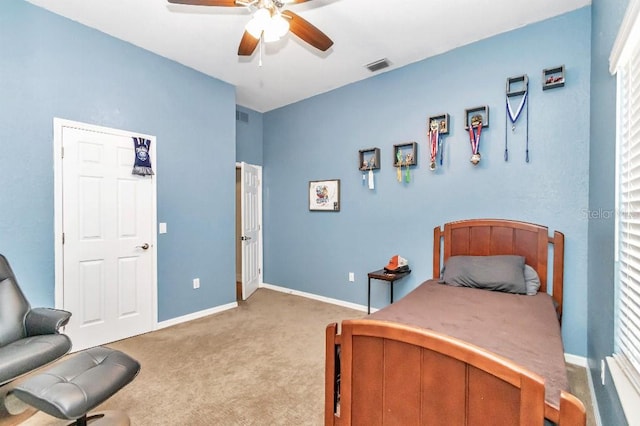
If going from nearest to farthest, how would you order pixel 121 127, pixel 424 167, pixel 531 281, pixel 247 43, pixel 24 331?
1. pixel 24 331
2. pixel 247 43
3. pixel 531 281
4. pixel 121 127
5. pixel 424 167

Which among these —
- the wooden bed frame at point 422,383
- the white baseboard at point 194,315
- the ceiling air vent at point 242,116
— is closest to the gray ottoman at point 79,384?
the wooden bed frame at point 422,383

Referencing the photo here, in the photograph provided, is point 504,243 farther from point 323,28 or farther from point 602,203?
point 323,28

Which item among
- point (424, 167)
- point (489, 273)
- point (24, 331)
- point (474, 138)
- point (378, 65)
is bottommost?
point (24, 331)

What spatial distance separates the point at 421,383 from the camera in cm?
120

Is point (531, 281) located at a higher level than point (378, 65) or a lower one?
lower

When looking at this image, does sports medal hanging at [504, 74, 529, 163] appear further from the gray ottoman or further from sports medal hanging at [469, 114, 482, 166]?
the gray ottoman

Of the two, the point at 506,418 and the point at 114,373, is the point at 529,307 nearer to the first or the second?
the point at 506,418

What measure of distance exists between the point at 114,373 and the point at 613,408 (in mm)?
2548

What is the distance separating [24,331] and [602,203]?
415 cm

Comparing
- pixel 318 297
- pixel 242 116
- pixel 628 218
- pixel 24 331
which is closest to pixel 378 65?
pixel 242 116

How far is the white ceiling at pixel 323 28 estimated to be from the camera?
2.64m

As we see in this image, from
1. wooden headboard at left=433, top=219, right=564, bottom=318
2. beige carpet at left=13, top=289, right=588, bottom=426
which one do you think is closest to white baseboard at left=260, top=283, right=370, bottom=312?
beige carpet at left=13, top=289, right=588, bottom=426

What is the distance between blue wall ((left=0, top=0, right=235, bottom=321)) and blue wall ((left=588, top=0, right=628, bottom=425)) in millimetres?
3762

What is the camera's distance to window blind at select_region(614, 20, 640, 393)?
132cm
